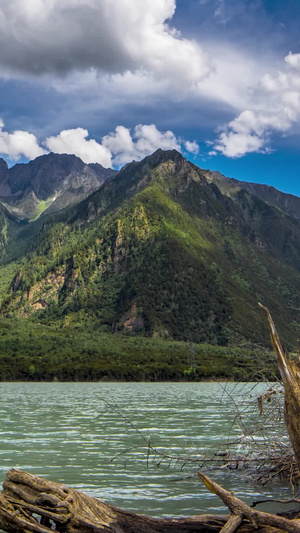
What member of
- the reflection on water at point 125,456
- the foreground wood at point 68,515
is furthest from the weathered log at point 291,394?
the reflection on water at point 125,456

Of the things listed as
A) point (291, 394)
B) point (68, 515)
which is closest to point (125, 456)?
point (68, 515)

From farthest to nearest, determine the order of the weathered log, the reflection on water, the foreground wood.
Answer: the reflection on water → the foreground wood → the weathered log

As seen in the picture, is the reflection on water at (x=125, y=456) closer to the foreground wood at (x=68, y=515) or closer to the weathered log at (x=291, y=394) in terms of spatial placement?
the weathered log at (x=291, y=394)

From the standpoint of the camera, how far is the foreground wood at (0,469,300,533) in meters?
9.41

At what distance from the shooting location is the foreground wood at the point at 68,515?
941 cm

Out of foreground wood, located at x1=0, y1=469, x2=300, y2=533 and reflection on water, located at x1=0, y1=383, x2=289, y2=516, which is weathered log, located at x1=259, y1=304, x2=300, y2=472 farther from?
reflection on water, located at x1=0, y1=383, x2=289, y2=516

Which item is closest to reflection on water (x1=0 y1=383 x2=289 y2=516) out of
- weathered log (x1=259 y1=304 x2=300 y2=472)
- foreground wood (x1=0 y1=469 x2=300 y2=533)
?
weathered log (x1=259 y1=304 x2=300 y2=472)

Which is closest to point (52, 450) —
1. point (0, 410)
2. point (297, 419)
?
point (297, 419)

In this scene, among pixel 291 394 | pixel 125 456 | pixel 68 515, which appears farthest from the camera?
pixel 125 456

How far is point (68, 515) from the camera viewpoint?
948cm

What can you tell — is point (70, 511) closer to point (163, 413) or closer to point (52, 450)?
point (52, 450)

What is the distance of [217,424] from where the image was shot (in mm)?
37969

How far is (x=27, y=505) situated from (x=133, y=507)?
5.66m

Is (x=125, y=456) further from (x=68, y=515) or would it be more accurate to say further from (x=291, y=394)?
(x=291, y=394)
